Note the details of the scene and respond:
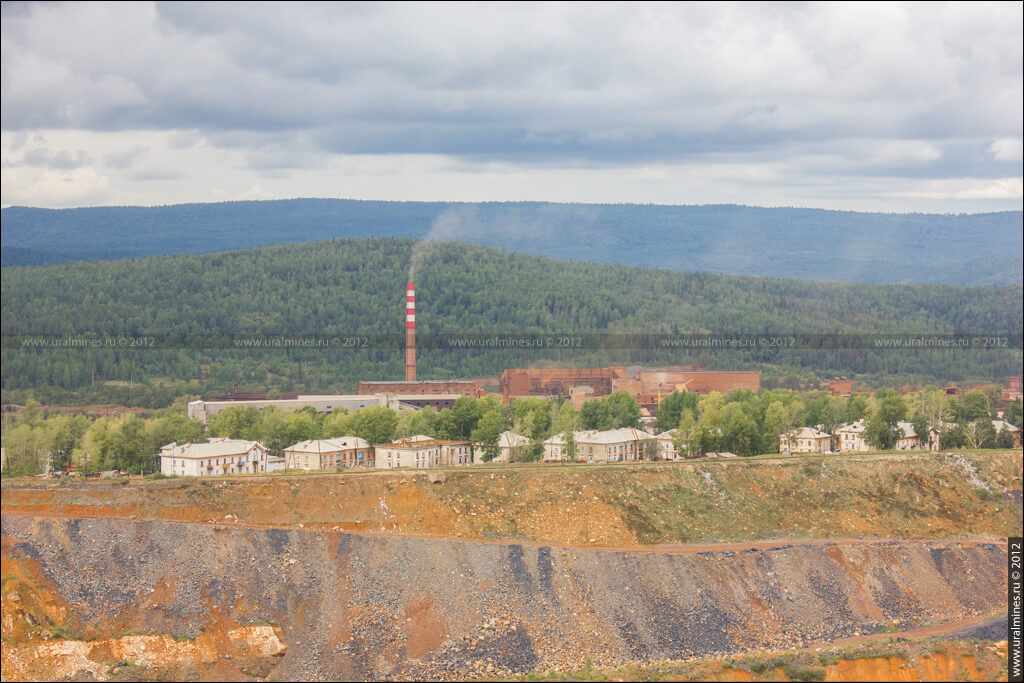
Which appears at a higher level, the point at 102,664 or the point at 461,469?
the point at 461,469

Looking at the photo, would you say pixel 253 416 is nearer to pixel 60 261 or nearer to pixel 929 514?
pixel 929 514

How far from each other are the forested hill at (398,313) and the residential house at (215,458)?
119 feet

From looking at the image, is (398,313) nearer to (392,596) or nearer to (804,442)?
(804,442)

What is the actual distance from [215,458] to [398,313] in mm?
73667

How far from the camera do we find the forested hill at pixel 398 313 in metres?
111

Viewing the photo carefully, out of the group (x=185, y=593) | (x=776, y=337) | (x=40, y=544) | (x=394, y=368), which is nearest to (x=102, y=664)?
(x=185, y=593)

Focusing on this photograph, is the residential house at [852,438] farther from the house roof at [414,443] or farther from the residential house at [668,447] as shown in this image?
the house roof at [414,443]

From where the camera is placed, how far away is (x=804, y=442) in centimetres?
7556

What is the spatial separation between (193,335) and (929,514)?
84.5 m

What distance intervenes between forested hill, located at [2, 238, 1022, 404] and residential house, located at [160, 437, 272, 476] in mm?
36334

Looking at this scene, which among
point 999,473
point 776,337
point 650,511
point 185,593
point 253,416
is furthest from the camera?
point 776,337

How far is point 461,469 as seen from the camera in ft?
180

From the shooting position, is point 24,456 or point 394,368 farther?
point 394,368

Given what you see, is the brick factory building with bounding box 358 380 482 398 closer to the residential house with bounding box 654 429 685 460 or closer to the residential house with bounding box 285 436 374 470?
A: the residential house with bounding box 654 429 685 460
